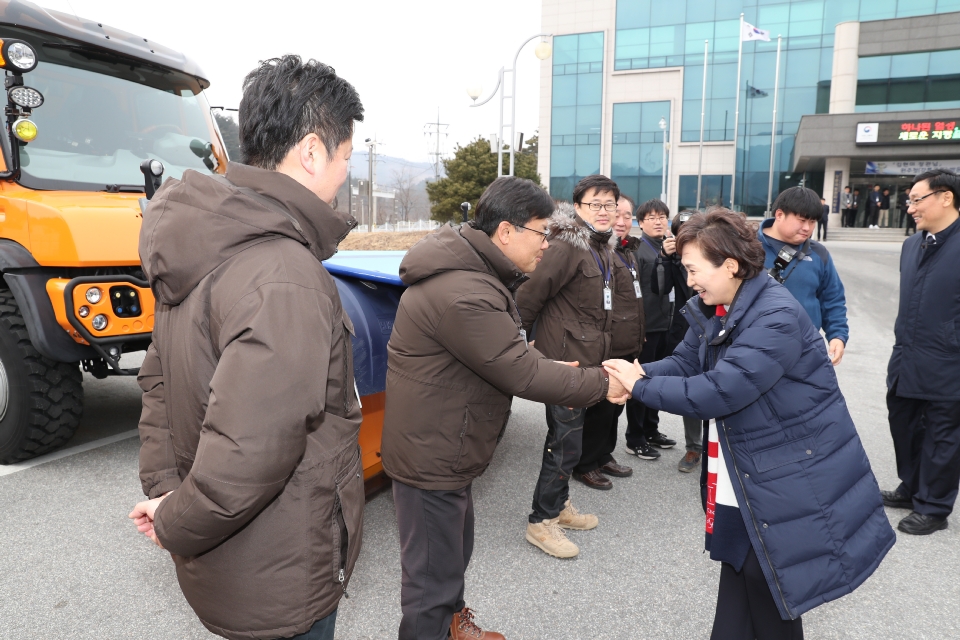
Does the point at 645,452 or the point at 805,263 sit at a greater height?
the point at 805,263

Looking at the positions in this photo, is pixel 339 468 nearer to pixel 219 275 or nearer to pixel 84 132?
pixel 219 275

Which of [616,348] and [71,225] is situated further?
[616,348]

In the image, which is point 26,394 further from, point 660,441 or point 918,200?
point 918,200

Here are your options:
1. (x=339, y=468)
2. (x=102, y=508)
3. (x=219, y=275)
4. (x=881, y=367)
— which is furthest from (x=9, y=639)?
(x=881, y=367)

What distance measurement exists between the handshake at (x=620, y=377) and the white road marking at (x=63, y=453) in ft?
12.5

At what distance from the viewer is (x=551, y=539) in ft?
10.9

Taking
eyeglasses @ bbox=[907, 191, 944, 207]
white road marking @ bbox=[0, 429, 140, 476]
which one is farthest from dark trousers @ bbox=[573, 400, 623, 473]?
white road marking @ bbox=[0, 429, 140, 476]

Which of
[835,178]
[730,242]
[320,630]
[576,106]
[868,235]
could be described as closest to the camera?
[320,630]

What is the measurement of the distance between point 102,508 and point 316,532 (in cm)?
295

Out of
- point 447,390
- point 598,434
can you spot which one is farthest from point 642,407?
point 447,390

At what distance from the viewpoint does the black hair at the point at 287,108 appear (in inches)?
52.7

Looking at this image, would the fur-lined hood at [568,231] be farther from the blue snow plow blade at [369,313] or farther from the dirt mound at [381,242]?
the dirt mound at [381,242]

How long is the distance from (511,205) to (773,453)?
1225 mm

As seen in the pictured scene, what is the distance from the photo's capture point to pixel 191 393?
132 centimetres
